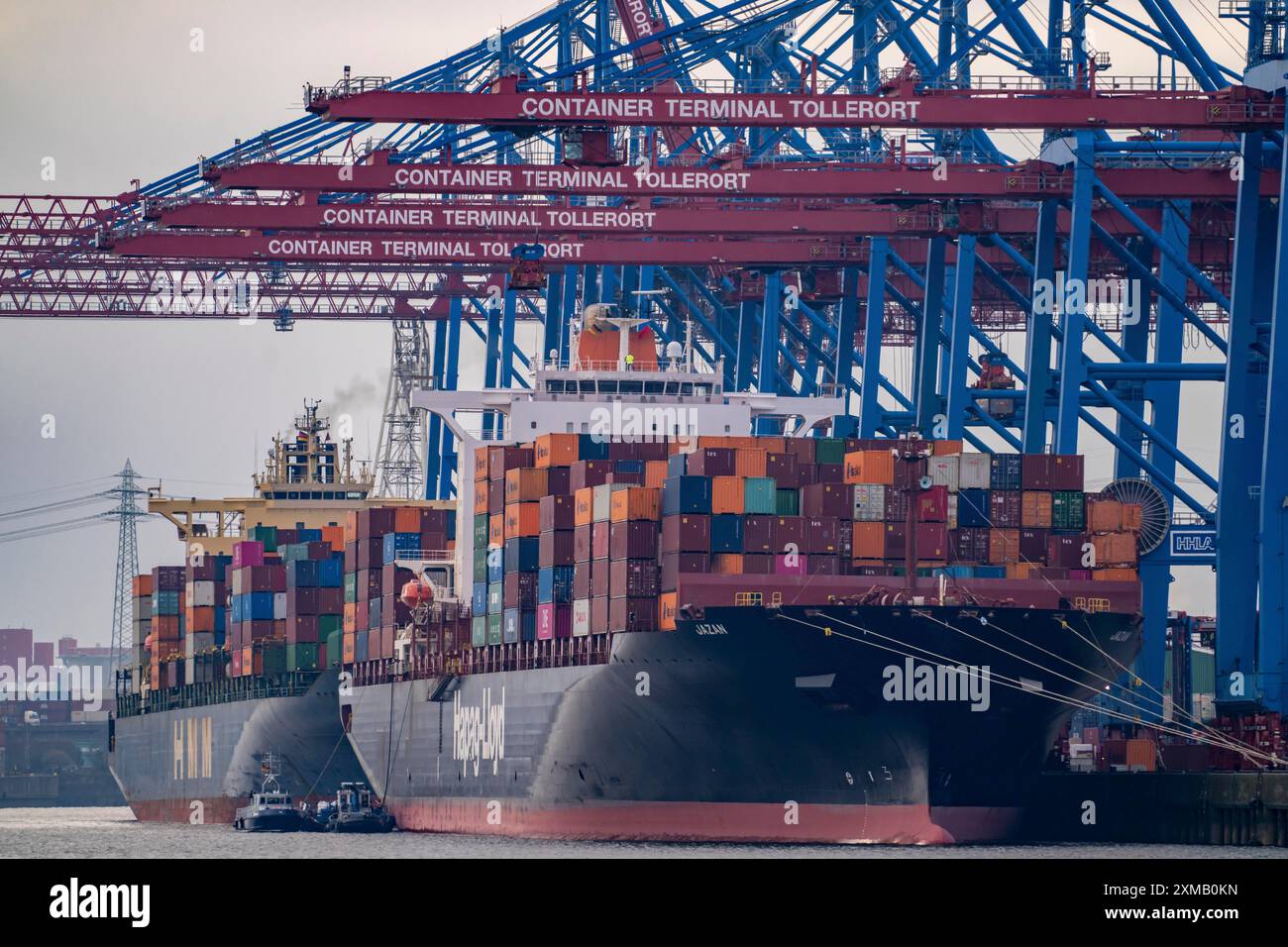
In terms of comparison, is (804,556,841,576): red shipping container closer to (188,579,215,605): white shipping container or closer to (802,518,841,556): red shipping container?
(802,518,841,556): red shipping container

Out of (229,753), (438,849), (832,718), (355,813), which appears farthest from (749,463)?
(229,753)

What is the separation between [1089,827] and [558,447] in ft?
45.2

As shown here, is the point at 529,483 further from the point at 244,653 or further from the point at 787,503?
the point at 244,653

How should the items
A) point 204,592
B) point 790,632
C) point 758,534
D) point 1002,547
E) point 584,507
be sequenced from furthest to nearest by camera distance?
1. point 204,592
2. point 584,507
3. point 1002,547
4. point 758,534
5. point 790,632

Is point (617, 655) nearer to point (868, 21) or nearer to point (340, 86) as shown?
point (340, 86)

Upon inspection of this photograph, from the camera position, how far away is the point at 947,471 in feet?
160

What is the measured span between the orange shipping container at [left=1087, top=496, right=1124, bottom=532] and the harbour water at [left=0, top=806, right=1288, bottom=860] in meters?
6.31

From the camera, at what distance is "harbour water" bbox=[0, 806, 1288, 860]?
145 feet

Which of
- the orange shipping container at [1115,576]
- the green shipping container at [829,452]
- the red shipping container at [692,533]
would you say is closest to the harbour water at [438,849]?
the orange shipping container at [1115,576]

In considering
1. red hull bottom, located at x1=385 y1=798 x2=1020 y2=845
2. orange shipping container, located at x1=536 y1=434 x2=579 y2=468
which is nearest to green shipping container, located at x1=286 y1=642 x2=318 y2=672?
orange shipping container, located at x1=536 y1=434 x2=579 y2=468

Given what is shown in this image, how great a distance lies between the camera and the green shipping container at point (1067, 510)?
49469 millimetres

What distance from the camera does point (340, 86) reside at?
178 feet
